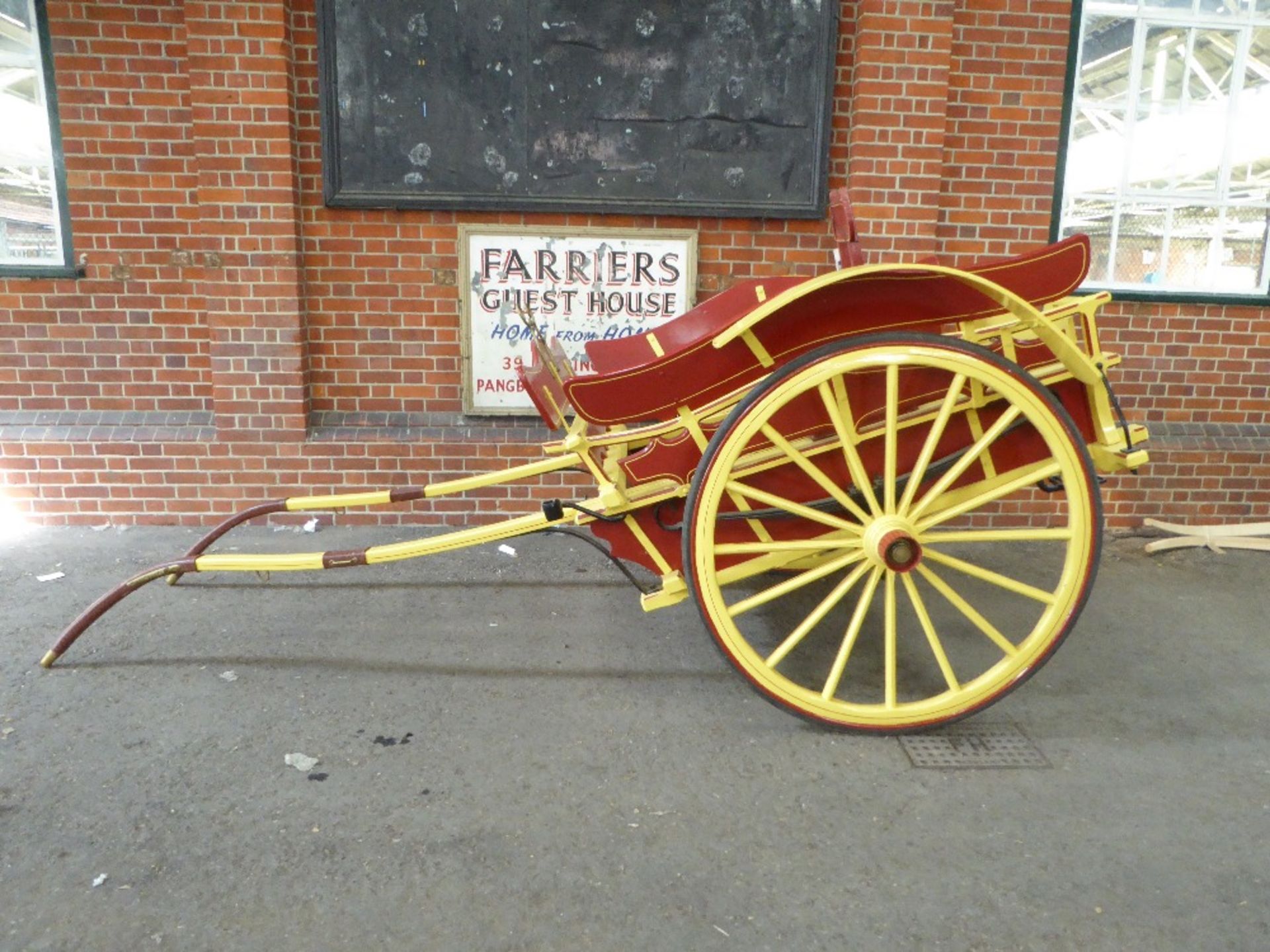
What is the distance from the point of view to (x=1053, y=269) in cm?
254

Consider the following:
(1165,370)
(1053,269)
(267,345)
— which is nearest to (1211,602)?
(1165,370)

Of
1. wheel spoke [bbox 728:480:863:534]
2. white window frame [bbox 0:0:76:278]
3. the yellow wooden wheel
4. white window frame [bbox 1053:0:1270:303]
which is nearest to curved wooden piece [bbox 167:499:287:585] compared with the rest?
white window frame [bbox 0:0:76:278]

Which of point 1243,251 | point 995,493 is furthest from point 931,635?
point 1243,251

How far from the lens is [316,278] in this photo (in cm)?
442

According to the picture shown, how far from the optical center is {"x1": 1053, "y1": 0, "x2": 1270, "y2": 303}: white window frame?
4.37 m

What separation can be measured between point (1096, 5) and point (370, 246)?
12.2ft

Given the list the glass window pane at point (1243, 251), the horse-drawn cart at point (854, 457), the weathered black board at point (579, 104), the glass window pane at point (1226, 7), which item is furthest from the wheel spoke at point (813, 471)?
the glass window pane at point (1226, 7)

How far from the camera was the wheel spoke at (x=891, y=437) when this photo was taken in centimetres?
240

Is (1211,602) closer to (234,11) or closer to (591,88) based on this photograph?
(591,88)

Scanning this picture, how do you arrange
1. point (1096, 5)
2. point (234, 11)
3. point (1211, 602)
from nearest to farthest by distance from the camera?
1. point (1211, 602)
2. point (234, 11)
3. point (1096, 5)

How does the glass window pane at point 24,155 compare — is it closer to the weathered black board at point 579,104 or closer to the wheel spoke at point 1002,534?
the weathered black board at point 579,104

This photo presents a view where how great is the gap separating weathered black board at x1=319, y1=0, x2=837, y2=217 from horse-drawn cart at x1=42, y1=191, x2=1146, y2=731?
1.47 metres

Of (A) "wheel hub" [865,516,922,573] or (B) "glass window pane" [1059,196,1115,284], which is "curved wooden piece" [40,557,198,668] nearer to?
(A) "wheel hub" [865,516,922,573]

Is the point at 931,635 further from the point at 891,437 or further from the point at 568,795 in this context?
the point at 568,795
